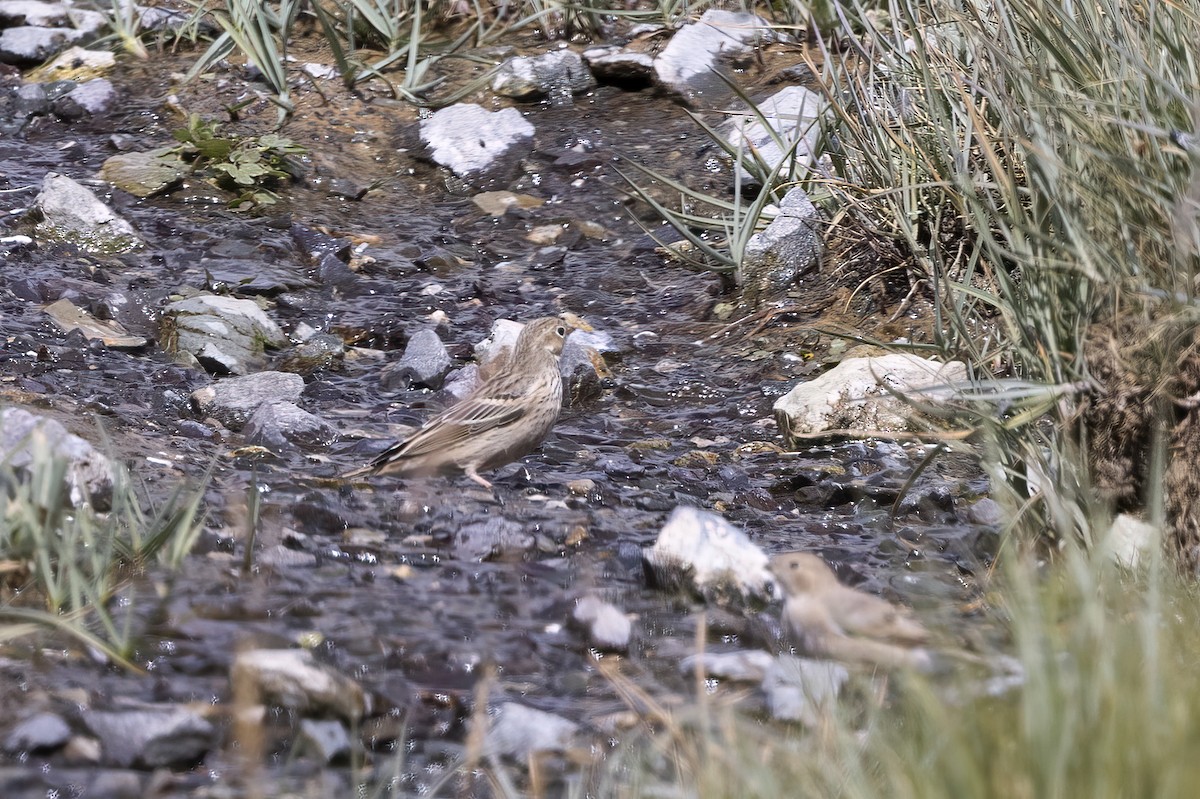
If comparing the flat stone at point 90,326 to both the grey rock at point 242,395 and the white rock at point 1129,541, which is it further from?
the white rock at point 1129,541

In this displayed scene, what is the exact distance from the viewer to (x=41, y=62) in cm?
915

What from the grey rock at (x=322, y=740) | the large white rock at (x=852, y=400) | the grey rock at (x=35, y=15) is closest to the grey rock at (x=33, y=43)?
the grey rock at (x=35, y=15)

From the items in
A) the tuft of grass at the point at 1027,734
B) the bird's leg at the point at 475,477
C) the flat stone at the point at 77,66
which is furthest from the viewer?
the flat stone at the point at 77,66

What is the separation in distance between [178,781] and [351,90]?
6.80 m

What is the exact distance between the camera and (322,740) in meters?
2.80

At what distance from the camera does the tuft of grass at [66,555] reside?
9.61 ft

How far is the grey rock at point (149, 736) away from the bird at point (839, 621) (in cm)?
143

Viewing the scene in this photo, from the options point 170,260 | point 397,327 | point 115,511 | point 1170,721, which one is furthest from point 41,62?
point 1170,721

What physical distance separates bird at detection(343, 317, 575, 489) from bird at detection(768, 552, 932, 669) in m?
1.81

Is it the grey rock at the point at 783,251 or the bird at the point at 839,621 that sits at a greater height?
the bird at the point at 839,621

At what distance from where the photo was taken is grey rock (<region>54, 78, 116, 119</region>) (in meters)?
8.53

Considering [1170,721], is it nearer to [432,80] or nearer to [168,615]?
[168,615]

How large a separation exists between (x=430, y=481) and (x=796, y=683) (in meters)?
2.52

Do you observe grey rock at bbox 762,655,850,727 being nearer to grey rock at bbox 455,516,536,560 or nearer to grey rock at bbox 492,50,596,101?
grey rock at bbox 455,516,536,560
